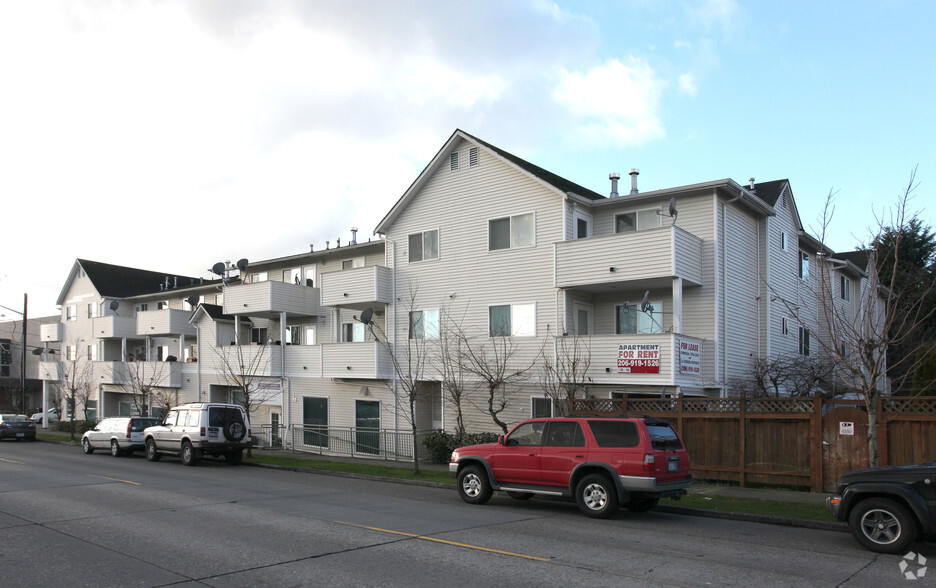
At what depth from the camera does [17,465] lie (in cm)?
2288

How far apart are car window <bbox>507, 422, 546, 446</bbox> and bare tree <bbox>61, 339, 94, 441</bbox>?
38.1 meters

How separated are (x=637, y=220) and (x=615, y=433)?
11.4 meters

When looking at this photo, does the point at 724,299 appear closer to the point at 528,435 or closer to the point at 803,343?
the point at 803,343

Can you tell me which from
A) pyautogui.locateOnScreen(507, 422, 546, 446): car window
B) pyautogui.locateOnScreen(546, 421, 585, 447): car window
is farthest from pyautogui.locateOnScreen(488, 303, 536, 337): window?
pyautogui.locateOnScreen(546, 421, 585, 447): car window

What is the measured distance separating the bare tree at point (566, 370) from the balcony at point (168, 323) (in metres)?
25.3

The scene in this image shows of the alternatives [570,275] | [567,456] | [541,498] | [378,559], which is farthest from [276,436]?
[378,559]

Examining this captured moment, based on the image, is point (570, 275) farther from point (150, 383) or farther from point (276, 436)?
point (150, 383)

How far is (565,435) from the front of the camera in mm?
13727

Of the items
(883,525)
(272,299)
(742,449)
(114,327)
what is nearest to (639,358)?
(742,449)

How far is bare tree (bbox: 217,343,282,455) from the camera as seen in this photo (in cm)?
3155

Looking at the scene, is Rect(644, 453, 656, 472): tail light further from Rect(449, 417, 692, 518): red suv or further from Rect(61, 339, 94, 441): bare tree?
Rect(61, 339, 94, 441): bare tree

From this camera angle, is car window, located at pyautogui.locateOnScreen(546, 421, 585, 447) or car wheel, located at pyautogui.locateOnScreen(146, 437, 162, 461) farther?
car wheel, located at pyautogui.locateOnScreen(146, 437, 162, 461)

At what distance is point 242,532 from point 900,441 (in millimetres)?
12761

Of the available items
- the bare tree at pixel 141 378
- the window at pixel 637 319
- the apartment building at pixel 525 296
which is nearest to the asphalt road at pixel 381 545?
the apartment building at pixel 525 296
